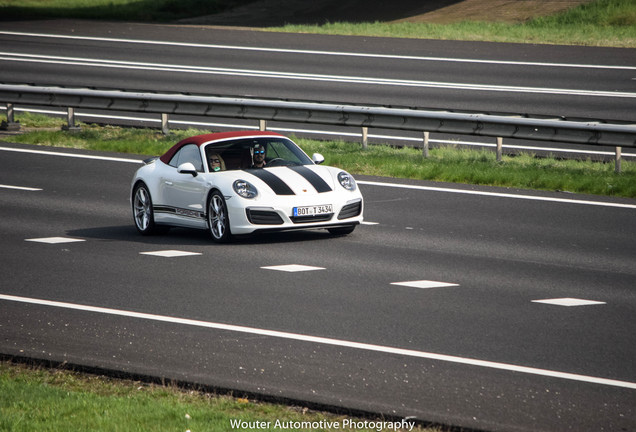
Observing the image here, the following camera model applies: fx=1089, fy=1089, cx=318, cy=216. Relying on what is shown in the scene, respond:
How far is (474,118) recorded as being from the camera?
64.8 ft

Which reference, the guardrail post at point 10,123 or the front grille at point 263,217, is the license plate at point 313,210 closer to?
the front grille at point 263,217

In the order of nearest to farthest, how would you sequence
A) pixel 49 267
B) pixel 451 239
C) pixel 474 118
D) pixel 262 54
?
pixel 49 267, pixel 451 239, pixel 474 118, pixel 262 54

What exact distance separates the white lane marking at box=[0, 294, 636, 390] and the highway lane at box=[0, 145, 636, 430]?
0.08ft

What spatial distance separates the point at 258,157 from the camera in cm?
1443

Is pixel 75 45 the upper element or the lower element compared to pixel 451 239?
upper

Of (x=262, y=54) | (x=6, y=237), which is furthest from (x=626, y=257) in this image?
(x=262, y=54)

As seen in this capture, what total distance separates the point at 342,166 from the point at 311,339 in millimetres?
11127

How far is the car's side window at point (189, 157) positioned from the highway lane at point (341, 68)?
40.2ft

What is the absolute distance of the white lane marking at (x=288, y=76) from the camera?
28.5 metres

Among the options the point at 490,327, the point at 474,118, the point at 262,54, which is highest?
the point at 262,54

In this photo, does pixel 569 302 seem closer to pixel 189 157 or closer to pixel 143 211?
pixel 189 157

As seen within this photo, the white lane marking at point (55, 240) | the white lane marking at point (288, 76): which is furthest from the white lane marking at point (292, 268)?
the white lane marking at point (288, 76)

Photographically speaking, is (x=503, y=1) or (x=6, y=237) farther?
(x=503, y=1)

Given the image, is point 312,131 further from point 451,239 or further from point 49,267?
point 49,267
